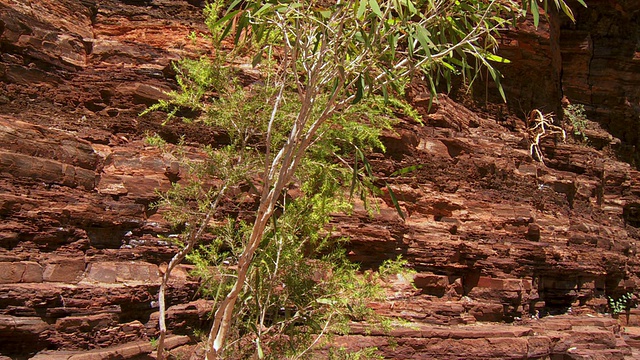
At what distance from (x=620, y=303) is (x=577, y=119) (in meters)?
7.31

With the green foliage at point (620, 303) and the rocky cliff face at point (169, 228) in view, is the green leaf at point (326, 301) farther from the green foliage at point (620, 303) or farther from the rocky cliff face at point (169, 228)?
Result: the green foliage at point (620, 303)

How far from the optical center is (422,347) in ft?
35.1

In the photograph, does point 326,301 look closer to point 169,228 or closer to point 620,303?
point 169,228

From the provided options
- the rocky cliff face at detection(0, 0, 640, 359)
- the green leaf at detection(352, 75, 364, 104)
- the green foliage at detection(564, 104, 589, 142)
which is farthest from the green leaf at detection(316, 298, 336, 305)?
the green foliage at detection(564, 104, 589, 142)

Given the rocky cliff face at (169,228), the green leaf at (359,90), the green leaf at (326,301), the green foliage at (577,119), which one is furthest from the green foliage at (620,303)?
the green leaf at (359,90)

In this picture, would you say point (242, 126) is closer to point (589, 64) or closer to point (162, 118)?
point (162, 118)

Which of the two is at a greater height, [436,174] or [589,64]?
[589,64]

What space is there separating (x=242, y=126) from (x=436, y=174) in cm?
757

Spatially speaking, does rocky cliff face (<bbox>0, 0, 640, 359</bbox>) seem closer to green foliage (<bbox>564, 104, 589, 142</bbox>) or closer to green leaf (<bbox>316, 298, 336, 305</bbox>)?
green foliage (<bbox>564, 104, 589, 142</bbox>)

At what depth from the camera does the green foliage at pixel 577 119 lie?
834 inches

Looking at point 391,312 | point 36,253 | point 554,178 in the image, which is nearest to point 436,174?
point 391,312

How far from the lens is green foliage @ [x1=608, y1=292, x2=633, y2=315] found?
18.0 metres

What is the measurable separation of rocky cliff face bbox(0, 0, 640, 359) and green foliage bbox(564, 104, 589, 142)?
56 cm

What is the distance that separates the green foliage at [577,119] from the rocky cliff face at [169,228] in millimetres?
556
